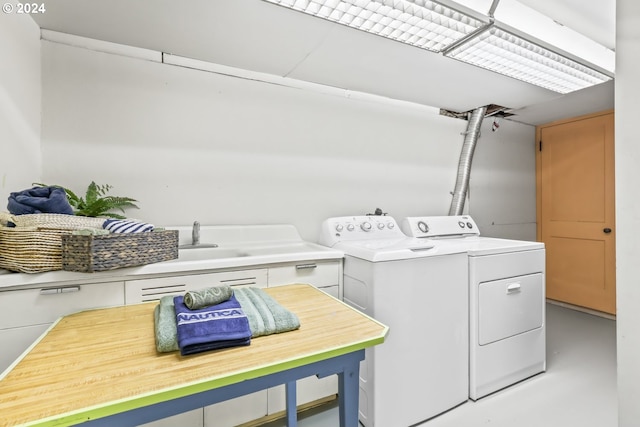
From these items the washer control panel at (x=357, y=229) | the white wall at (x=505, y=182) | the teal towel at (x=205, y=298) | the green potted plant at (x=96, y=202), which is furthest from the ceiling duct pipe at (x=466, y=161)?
the green potted plant at (x=96, y=202)

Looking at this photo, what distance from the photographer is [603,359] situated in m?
2.34

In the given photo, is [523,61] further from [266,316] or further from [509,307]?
[266,316]

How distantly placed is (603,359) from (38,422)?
345cm

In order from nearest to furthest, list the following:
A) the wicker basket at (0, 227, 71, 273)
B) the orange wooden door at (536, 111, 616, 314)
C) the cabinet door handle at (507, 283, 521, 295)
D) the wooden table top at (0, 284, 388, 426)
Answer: the wooden table top at (0, 284, 388, 426)
the wicker basket at (0, 227, 71, 273)
the cabinet door handle at (507, 283, 521, 295)
the orange wooden door at (536, 111, 616, 314)

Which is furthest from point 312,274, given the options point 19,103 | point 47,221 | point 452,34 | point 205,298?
point 19,103

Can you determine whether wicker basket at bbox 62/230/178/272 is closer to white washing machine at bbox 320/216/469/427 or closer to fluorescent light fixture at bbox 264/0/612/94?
white washing machine at bbox 320/216/469/427

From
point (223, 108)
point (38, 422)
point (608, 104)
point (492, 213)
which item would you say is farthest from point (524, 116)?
point (38, 422)

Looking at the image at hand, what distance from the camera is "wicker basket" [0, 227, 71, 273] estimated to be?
3.63 ft

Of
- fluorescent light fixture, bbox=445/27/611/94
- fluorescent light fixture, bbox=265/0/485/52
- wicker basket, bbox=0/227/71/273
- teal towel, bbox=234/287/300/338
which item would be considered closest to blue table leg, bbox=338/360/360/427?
teal towel, bbox=234/287/300/338

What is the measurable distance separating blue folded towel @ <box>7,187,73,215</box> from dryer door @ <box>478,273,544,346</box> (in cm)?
230

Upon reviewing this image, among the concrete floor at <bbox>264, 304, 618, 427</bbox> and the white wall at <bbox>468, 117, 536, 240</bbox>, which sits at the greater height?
the white wall at <bbox>468, 117, 536, 240</bbox>

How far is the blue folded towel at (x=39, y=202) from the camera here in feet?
3.87

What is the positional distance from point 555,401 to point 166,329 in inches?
93.5

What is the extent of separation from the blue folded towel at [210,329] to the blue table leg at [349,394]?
0.35 m
